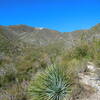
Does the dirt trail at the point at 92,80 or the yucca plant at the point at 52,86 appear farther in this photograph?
the dirt trail at the point at 92,80

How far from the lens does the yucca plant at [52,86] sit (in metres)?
5.20

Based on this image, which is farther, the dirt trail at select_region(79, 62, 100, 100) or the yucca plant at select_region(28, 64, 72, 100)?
the dirt trail at select_region(79, 62, 100, 100)

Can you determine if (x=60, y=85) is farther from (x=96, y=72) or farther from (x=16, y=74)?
(x=16, y=74)

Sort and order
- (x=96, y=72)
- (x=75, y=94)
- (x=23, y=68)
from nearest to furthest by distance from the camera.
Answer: (x=75, y=94) < (x=96, y=72) < (x=23, y=68)

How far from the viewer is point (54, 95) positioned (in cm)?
522

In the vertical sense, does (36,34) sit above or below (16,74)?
above

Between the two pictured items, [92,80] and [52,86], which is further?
[92,80]

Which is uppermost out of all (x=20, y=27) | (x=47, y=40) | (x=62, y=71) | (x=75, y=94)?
(x=20, y=27)

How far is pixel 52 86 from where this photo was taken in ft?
17.3

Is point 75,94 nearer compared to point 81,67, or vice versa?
point 75,94

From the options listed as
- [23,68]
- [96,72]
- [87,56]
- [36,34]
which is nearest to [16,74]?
[23,68]

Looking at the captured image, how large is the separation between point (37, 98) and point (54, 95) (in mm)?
590

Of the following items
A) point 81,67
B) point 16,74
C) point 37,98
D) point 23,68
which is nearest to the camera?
point 37,98

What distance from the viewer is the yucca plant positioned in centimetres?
520
